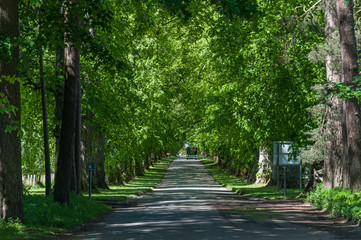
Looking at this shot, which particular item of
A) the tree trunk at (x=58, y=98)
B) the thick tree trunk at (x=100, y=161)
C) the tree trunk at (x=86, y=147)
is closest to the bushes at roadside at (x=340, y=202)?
the tree trunk at (x=58, y=98)

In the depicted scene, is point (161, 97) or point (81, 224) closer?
point (81, 224)

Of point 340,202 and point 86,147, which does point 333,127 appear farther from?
point 86,147

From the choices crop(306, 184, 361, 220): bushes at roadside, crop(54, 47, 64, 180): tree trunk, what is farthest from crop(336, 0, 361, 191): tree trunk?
crop(54, 47, 64, 180): tree trunk

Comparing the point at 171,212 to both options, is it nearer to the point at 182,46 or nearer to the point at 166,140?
the point at 166,140

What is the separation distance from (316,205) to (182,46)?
111 feet

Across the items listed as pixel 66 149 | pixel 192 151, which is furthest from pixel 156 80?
pixel 192 151

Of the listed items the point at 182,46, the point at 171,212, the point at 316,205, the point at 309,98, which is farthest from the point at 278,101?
the point at 182,46

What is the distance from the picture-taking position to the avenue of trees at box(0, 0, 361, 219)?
1270 cm

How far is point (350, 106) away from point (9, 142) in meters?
11.0

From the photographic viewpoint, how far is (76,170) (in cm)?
2078

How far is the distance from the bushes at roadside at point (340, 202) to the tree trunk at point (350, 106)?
0.65 meters

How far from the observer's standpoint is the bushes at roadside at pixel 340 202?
47.8 feet

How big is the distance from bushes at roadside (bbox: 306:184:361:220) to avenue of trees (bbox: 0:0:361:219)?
0.73m

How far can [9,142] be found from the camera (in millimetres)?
12188
